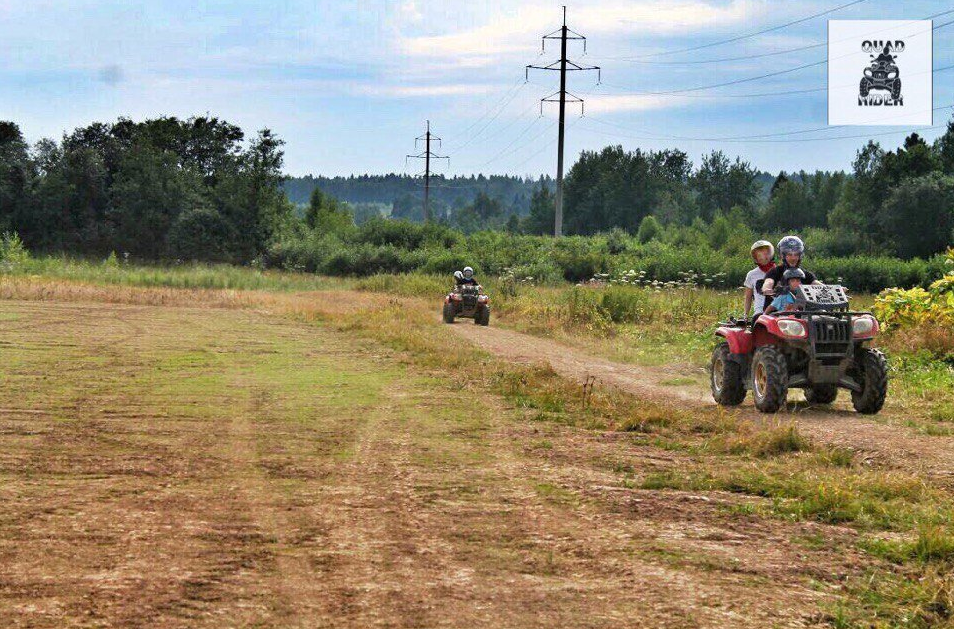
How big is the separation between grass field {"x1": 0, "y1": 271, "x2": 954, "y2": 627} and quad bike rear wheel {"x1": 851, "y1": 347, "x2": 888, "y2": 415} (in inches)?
14.4

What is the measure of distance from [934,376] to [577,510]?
10.1m

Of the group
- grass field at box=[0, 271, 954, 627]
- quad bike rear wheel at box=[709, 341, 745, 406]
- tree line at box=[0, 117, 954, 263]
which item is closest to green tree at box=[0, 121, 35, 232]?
tree line at box=[0, 117, 954, 263]

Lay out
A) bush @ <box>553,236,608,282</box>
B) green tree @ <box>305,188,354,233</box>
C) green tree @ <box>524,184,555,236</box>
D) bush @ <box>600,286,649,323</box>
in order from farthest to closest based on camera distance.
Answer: green tree @ <box>524,184,555,236</box>, green tree @ <box>305,188,354,233</box>, bush @ <box>553,236,608,282</box>, bush @ <box>600,286,649,323</box>

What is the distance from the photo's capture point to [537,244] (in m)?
67.9

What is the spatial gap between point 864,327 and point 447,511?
6.98 metres

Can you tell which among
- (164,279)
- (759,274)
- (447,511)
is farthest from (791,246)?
(164,279)

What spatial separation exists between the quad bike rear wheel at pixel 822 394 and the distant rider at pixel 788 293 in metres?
1.37

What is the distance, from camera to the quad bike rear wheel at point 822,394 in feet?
45.1

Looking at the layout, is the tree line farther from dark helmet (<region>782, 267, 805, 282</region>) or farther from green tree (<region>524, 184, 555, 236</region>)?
dark helmet (<region>782, 267, 805, 282</region>)

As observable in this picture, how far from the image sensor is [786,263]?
13.2 meters

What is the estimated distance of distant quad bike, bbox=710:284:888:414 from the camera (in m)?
12.5

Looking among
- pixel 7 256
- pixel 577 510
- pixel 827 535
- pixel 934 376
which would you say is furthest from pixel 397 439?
pixel 7 256

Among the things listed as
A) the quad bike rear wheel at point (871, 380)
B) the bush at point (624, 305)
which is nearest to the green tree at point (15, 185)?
the bush at point (624, 305)

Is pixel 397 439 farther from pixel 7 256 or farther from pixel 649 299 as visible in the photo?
pixel 7 256
